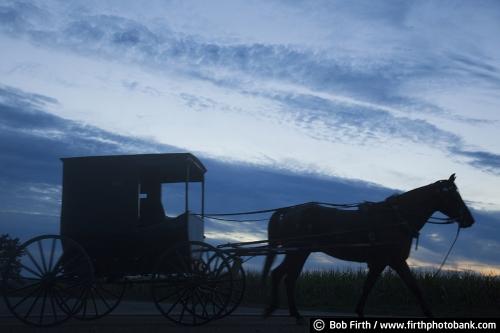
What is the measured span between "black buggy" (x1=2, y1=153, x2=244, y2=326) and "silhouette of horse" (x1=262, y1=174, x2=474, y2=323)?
1263 millimetres

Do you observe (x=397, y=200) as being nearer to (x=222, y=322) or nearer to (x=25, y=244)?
(x=222, y=322)

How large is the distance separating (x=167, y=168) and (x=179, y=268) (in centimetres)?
260

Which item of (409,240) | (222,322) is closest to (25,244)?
(222,322)

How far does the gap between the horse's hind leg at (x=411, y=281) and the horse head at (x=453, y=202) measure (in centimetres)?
133

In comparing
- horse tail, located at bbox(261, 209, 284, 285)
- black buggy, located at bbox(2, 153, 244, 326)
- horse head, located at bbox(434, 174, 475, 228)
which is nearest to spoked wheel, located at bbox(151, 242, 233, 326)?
black buggy, located at bbox(2, 153, 244, 326)

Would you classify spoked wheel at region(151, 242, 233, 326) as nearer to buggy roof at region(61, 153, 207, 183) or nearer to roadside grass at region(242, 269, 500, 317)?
buggy roof at region(61, 153, 207, 183)

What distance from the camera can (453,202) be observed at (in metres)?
11.9

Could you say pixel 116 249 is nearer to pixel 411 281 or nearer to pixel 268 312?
pixel 268 312

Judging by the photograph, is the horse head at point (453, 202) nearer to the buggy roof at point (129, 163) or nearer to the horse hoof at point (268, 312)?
the horse hoof at point (268, 312)

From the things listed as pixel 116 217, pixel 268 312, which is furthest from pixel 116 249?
pixel 268 312

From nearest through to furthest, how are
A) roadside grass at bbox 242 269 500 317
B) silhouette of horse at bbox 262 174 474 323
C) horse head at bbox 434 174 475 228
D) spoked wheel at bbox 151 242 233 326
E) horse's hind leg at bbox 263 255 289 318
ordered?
spoked wheel at bbox 151 242 233 326, silhouette of horse at bbox 262 174 474 323, horse head at bbox 434 174 475 228, horse's hind leg at bbox 263 255 289 318, roadside grass at bbox 242 269 500 317

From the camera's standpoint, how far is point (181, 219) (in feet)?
37.7

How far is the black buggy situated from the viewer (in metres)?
10.9

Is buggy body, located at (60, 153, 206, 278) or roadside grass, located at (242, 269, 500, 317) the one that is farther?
roadside grass, located at (242, 269, 500, 317)
